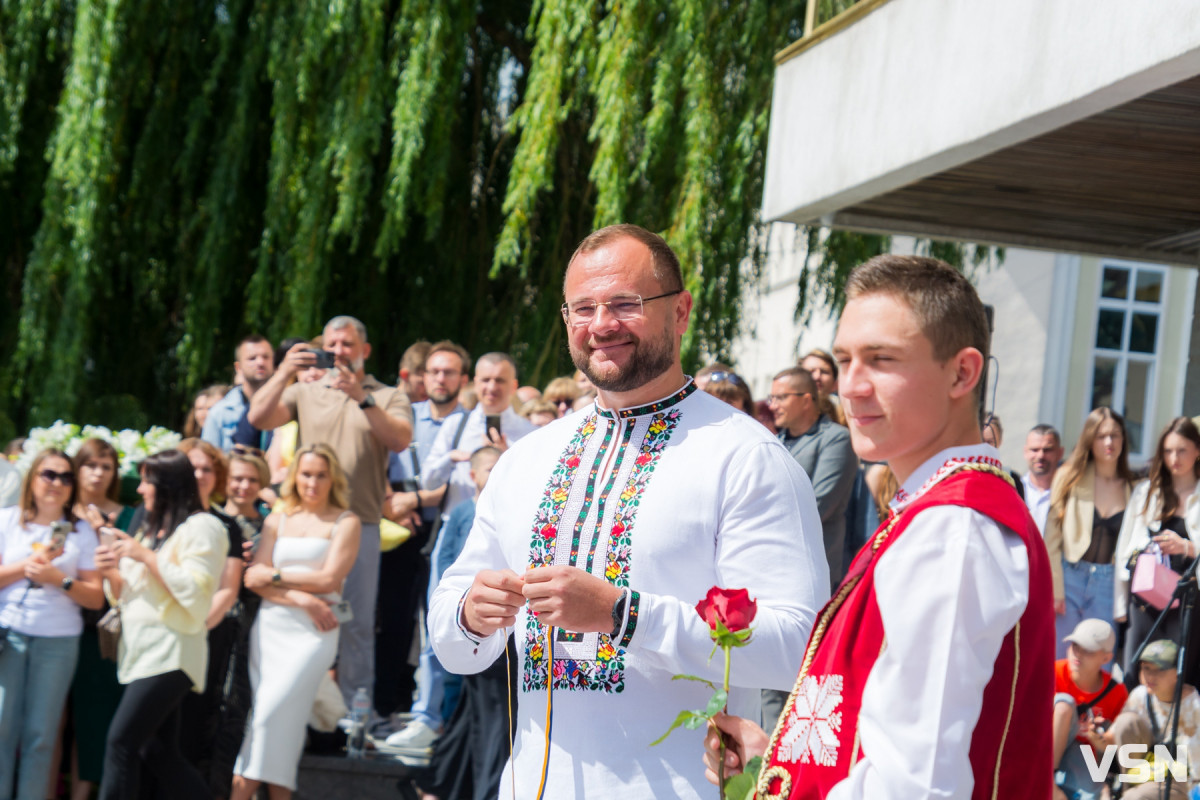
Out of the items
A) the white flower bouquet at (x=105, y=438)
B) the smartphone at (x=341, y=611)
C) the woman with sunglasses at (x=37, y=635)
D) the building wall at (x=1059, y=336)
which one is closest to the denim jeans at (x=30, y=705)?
the woman with sunglasses at (x=37, y=635)

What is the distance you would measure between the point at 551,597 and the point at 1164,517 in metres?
5.58

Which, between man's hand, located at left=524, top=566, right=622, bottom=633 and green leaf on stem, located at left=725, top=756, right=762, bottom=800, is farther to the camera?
man's hand, located at left=524, top=566, right=622, bottom=633

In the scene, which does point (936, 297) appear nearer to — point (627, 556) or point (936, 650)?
point (936, 650)

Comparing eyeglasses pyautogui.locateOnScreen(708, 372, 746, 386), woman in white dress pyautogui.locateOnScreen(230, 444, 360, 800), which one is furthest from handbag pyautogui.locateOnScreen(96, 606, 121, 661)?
eyeglasses pyautogui.locateOnScreen(708, 372, 746, 386)

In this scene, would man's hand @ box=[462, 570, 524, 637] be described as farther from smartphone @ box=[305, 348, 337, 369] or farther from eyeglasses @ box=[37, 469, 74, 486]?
eyeglasses @ box=[37, 469, 74, 486]

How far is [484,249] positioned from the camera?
10.9 m

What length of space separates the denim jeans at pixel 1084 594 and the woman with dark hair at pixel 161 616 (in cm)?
470

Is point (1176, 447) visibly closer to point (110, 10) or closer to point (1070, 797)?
point (1070, 797)

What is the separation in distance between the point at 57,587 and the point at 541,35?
5.06 metres

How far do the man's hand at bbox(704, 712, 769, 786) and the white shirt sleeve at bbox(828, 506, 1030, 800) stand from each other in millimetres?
308

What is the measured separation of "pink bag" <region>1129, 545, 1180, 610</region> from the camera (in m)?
6.49

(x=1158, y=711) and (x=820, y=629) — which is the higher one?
(x=820, y=629)

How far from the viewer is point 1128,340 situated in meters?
15.0

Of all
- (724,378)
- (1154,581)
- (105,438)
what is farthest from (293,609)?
(1154,581)
